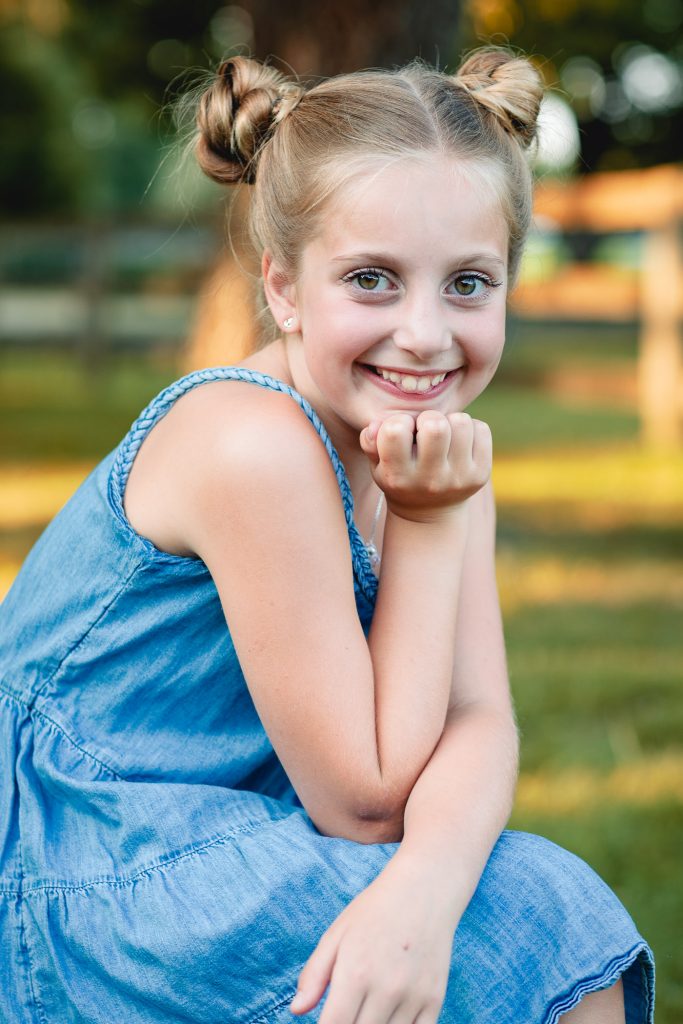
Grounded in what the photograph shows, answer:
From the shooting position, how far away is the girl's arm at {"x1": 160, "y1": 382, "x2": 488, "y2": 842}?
1555 mm

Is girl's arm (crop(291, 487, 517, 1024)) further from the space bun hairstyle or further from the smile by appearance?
the space bun hairstyle

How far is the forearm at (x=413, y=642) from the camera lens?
1.58 metres

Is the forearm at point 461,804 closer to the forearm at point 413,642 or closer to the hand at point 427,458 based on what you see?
the forearm at point 413,642

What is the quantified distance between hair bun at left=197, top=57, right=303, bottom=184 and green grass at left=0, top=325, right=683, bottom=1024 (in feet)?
5.13

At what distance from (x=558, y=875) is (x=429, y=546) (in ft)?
1.42

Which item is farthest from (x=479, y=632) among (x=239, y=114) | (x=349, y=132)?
(x=239, y=114)

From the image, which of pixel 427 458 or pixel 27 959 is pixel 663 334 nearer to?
pixel 427 458

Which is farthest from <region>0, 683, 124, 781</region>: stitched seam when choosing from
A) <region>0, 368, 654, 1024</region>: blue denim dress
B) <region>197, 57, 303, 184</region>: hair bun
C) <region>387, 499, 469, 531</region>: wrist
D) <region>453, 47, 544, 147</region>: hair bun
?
<region>453, 47, 544, 147</region>: hair bun

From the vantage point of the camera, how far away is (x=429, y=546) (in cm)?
168

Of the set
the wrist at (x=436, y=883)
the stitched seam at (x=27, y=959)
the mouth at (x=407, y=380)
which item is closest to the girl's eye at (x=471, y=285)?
the mouth at (x=407, y=380)

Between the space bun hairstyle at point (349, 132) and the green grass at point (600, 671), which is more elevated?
the space bun hairstyle at point (349, 132)

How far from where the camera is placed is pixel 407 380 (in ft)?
5.57

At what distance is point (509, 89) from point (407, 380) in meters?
0.49

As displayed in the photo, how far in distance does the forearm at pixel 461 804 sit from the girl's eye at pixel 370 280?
0.58 meters
